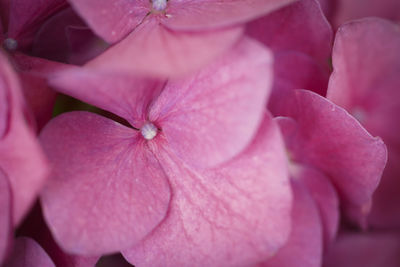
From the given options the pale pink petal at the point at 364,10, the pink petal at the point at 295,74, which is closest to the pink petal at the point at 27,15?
the pink petal at the point at 295,74

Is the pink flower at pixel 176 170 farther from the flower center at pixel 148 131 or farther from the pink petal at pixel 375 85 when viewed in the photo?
the pink petal at pixel 375 85

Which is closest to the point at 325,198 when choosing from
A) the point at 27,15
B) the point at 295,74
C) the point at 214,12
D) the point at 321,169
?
the point at 321,169

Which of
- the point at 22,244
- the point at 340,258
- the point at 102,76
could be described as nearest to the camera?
the point at 102,76

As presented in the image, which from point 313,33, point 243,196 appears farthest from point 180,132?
point 313,33

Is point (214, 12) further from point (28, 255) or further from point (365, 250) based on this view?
point (365, 250)

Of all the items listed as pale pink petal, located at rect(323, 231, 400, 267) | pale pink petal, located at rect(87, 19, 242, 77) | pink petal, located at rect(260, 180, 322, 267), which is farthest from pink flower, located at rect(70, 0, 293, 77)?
pale pink petal, located at rect(323, 231, 400, 267)

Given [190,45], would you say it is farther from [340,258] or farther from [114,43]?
[340,258]

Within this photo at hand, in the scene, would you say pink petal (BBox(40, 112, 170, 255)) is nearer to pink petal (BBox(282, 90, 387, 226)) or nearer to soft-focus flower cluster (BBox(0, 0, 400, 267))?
soft-focus flower cluster (BBox(0, 0, 400, 267))
